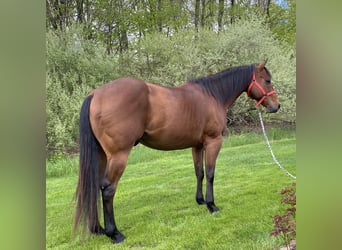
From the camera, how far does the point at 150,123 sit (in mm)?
1735

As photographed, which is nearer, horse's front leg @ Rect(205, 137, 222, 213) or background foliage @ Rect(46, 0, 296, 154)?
background foliage @ Rect(46, 0, 296, 154)

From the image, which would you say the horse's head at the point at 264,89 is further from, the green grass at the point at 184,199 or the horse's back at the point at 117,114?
the horse's back at the point at 117,114

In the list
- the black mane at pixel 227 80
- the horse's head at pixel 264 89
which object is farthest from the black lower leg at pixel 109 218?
the horse's head at pixel 264 89

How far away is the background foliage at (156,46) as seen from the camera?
1.70 meters

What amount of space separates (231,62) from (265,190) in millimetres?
837

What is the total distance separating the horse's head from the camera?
1926 mm

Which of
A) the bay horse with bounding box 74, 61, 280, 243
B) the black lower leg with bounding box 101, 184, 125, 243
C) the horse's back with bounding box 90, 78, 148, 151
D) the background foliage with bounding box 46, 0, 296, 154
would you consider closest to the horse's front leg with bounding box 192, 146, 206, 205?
the bay horse with bounding box 74, 61, 280, 243

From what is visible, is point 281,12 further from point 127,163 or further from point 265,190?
point 127,163

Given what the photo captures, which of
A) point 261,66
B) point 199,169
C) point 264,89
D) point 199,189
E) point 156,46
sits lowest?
point 199,189

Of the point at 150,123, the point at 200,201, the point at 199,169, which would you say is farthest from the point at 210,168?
the point at 150,123

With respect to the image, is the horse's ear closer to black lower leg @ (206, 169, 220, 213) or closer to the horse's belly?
the horse's belly

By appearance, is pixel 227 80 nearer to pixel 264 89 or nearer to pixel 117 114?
pixel 264 89

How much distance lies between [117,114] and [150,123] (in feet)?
0.68
